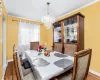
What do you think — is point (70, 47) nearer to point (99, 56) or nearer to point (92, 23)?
point (99, 56)

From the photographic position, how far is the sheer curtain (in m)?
4.17

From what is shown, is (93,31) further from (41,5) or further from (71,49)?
(41,5)

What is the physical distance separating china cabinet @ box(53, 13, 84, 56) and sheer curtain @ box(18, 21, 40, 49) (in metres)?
1.63

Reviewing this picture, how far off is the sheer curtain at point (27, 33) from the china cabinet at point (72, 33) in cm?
163

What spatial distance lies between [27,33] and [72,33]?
2.65 meters

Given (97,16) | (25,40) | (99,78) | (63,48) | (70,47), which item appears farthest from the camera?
(25,40)

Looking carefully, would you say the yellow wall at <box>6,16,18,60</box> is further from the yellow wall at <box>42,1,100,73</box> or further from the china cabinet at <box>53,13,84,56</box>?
the yellow wall at <box>42,1,100,73</box>

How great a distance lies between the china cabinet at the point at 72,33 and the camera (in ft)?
8.29

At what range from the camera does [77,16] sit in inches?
99.0

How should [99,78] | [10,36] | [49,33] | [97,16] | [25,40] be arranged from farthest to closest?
1. [49,33]
2. [25,40]
3. [10,36]
4. [97,16]
5. [99,78]

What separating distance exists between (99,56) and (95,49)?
241 mm

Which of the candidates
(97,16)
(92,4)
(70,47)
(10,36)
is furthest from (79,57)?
(10,36)

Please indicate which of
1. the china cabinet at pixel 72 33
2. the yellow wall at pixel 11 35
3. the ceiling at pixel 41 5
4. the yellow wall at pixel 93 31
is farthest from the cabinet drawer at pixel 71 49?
the yellow wall at pixel 11 35

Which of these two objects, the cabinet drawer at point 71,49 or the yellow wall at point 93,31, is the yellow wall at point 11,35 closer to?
the cabinet drawer at point 71,49
